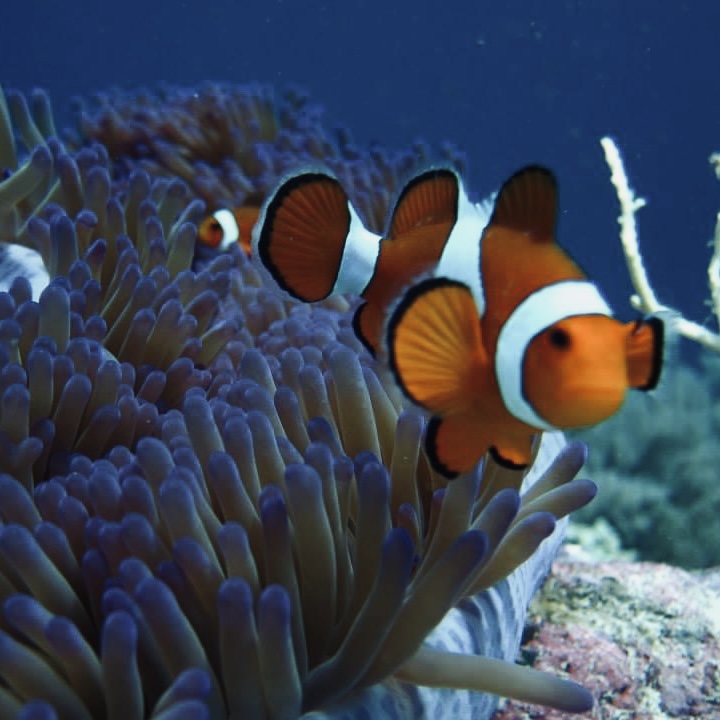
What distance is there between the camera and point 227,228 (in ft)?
7.72

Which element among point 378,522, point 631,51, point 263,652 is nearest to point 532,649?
point 378,522

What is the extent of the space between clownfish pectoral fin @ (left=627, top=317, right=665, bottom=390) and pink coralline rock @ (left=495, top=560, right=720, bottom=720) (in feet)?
2.63

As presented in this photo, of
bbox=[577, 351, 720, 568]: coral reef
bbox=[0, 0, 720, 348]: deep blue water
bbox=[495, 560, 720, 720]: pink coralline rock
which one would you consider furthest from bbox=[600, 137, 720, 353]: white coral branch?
bbox=[0, 0, 720, 348]: deep blue water

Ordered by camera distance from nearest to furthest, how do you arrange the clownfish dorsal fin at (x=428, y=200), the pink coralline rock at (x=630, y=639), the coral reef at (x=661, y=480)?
the clownfish dorsal fin at (x=428, y=200), the pink coralline rock at (x=630, y=639), the coral reef at (x=661, y=480)

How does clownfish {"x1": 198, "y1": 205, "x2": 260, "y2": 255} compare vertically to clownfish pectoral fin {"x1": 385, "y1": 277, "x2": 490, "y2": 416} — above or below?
above

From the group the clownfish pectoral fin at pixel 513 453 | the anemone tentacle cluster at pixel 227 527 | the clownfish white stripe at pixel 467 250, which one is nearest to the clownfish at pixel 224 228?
the anemone tentacle cluster at pixel 227 527

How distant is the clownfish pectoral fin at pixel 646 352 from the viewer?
0.79m

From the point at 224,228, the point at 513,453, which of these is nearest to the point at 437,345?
the point at 513,453

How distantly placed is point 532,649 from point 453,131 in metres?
16.7

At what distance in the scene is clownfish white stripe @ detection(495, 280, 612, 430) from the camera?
2.63 ft

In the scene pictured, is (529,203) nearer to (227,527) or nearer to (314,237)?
(314,237)

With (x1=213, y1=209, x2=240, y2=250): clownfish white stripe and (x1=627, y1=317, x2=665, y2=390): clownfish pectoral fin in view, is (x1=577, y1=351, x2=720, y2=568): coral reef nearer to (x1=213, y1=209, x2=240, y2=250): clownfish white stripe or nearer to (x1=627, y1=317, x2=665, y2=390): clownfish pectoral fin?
(x1=213, y1=209, x2=240, y2=250): clownfish white stripe

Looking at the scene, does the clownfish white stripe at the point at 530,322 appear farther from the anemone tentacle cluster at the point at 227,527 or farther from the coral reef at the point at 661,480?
the coral reef at the point at 661,480

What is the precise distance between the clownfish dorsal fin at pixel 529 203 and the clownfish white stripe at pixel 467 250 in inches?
1.1
